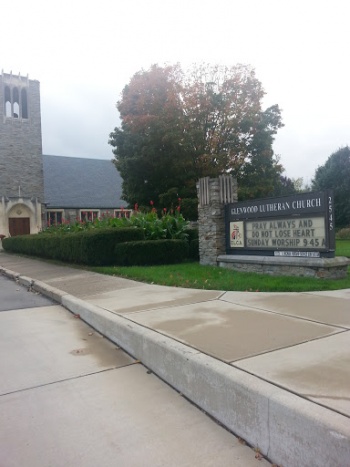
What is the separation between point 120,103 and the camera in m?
22.0

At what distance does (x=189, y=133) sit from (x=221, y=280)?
12.5 m

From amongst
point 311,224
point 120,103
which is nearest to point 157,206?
point 120,103

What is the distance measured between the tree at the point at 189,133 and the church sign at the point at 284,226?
9.69 m

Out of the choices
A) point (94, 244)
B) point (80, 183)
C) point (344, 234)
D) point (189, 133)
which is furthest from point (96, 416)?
point (80, 183)

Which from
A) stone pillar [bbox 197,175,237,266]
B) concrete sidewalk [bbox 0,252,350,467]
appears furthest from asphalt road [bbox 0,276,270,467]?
stone pillar [bbox 197,175,237,266]

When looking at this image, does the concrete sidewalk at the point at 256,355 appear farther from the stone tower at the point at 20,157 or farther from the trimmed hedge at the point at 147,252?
the stone tower at the point at 20,157

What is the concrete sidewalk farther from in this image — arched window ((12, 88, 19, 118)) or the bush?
arched window ((12, 88, 19, 118))

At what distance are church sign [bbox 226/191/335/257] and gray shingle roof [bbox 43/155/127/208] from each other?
28709 mm

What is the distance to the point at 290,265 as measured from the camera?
8.30m

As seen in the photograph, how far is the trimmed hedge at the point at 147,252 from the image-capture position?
1148cm

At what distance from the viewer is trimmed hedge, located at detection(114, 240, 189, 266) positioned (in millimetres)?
11477

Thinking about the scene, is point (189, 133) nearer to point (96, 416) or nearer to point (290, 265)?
point (290, 265)

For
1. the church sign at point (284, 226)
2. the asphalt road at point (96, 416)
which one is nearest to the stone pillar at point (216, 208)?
the church sign at point (284, 226)

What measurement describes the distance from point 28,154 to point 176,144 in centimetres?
2134
